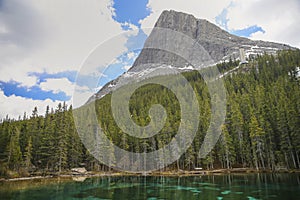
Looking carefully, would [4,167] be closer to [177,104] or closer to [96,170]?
[96,170]

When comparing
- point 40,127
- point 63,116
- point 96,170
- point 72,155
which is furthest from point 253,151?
point 40,127

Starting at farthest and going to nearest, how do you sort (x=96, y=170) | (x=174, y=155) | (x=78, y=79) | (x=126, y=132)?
1. (x=126, y=132)
2. (x=96, y=170)
3. (x=174, y=155)
4. (x=78, y=79)

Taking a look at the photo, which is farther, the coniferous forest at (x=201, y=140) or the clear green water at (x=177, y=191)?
the coniferous forest at (x=201, y=140)

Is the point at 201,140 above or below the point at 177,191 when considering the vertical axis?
above

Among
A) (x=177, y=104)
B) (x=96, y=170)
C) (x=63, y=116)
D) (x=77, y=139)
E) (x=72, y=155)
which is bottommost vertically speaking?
(x=96, y=170)

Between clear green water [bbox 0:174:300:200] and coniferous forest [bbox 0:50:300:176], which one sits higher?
coniferous forest [bbox 0:50:300:176]

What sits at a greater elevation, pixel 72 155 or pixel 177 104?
pixel 177 104

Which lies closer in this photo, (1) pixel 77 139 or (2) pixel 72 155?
(2) pixel 72 155

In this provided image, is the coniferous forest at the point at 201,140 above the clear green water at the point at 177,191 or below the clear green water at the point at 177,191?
above

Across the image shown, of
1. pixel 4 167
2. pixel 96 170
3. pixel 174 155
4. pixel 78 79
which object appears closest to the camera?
pixel 78 79

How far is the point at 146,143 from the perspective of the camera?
203 ft

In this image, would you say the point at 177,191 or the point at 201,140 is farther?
the point at 201,140

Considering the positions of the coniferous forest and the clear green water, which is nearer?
the clear green water

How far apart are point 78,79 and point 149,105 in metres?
69.8
